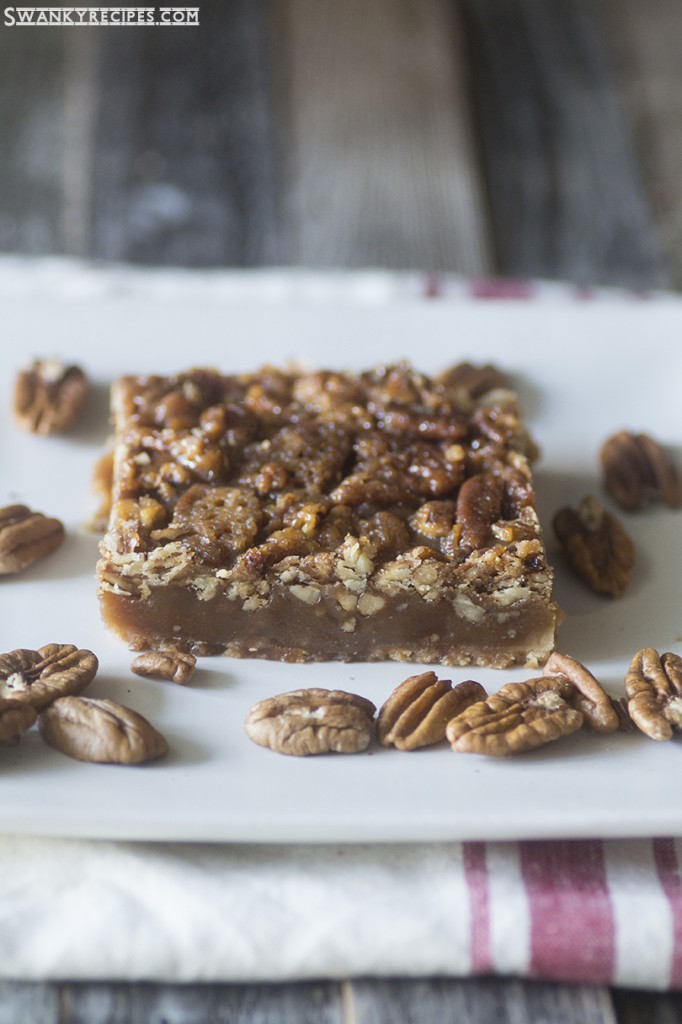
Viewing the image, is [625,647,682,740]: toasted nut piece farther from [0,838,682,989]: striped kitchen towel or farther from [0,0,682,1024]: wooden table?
[0,0,682,1024]: wooden table

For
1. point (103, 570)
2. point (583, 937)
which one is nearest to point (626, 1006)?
point (583, 937)

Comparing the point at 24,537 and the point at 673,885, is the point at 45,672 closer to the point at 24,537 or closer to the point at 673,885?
the point at 24,537

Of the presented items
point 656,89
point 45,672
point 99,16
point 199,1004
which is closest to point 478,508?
point 45,672

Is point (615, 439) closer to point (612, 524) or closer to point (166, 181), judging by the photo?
point (612, 524)

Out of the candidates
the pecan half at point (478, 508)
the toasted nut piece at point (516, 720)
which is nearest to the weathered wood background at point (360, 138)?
the pecan half at point (478, 508)

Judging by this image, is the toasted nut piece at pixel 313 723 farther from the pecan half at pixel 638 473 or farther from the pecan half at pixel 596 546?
the pecan half at pixel 638 473
